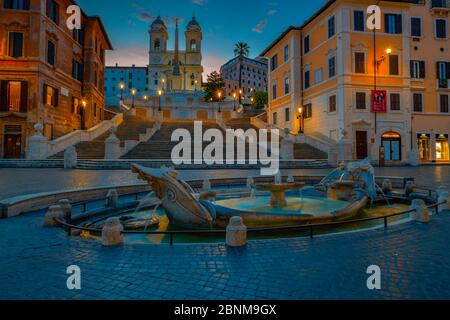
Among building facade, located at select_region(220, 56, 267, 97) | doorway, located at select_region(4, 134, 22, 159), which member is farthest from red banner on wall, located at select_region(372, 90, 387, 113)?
building facade, located at select_region(220, 56, 267, 97)

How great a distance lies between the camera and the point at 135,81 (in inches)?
4567

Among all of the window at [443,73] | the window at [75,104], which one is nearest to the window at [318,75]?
the window at [443,73]

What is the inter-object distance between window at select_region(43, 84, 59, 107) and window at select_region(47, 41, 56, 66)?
279 cm

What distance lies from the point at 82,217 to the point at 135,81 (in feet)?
385

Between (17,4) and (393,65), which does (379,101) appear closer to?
(393,65)

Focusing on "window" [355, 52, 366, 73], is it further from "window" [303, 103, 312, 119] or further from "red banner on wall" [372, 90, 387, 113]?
"window" [303, 103, 312, 119]

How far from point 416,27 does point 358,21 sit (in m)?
7.15

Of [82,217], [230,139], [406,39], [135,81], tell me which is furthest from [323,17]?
[135,81]

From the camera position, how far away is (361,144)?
29.5m

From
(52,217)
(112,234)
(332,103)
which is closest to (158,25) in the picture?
(332,103)
